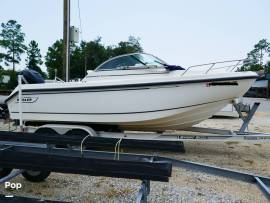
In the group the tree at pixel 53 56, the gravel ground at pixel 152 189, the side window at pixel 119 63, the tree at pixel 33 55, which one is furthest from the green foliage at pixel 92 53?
the gravel ground at pixel 152 189

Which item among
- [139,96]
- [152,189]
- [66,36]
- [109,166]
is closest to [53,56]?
[66,36]

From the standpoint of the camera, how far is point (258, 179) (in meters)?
3.16

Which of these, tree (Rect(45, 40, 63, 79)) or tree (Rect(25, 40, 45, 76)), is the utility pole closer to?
tree (Rect(45, 40, 63, 79))

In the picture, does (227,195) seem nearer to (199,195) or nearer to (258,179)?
(199,195)

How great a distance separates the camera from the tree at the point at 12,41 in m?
67.1

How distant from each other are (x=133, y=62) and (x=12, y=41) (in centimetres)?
6639

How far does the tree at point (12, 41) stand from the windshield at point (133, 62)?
214 ft

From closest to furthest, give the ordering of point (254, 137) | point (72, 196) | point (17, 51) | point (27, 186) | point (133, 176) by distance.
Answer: point (133, 176) < point (72, 196) < point (27, 186) < point (254, 137) < point (17, 51)

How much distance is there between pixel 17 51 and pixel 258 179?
70.1 meters

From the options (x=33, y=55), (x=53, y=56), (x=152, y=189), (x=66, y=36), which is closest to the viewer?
(x=152, y=189)

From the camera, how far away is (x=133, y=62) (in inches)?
270

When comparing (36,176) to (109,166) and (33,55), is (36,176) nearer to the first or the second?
(109,166)

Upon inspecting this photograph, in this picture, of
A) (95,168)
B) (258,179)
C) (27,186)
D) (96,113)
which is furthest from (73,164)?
(96,113)

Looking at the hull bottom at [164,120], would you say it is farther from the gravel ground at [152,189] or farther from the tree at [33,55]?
the tree at [33,55]
